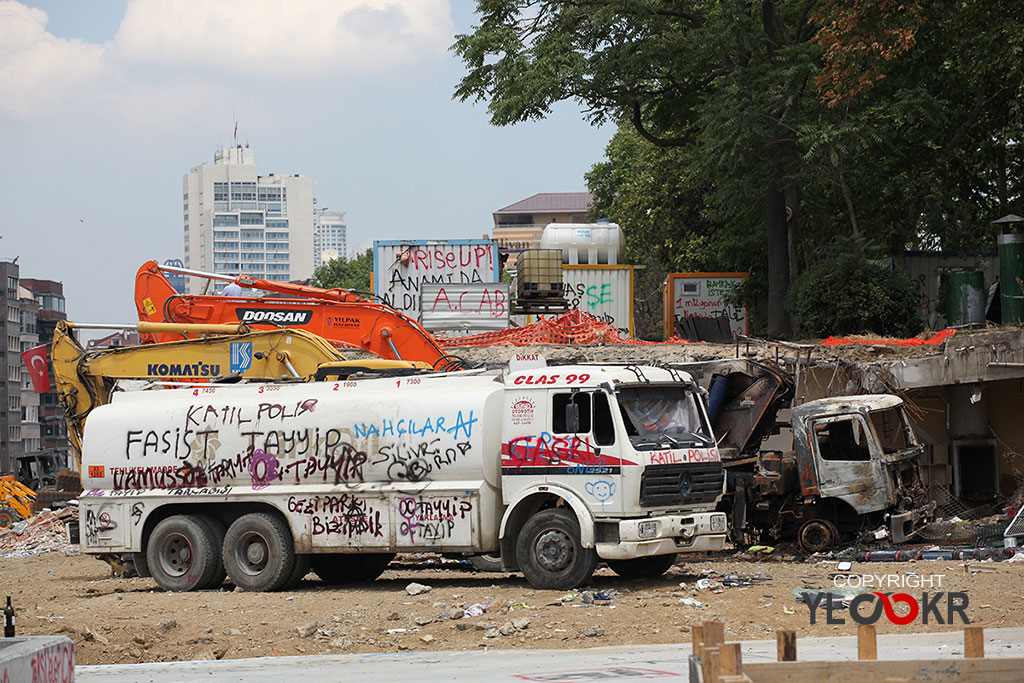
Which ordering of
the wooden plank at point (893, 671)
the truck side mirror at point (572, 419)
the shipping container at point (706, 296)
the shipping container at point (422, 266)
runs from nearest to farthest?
the wooden plank at point (893, 671), the truck side mirror at point (572, 419), the shipping container at point (422, 266), the shipping container at point (706, 296)

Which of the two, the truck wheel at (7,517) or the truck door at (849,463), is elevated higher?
the truck door at (849,463)

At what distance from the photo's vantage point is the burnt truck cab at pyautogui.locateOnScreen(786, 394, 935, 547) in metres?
17.8

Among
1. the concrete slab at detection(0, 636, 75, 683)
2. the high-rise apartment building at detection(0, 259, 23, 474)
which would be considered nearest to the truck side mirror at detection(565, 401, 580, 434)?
the concrete slab at detection(0, 636, 75, 683)

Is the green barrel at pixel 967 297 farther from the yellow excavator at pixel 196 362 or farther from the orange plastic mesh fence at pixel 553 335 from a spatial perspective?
the yellow excavator at pixel 196 362

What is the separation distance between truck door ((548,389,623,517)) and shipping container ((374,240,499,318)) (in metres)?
22.2

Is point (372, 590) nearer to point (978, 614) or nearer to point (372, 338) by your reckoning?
point (372, 338)

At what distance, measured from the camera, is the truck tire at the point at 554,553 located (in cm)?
1401

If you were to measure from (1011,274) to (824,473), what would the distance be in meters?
10.6

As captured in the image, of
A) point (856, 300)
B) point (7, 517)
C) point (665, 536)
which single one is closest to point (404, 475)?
point (665, 536)

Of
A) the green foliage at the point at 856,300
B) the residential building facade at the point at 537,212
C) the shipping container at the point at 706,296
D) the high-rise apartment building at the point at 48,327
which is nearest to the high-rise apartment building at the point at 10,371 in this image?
the high-rise apartment building at the point at 48,327

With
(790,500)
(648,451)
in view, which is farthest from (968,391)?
(648,451)

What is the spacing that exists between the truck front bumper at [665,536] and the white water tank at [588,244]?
25876 millimetres

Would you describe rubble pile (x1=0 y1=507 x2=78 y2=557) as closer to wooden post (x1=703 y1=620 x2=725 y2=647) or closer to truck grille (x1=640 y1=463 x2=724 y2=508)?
truck grille (x1=640 y1=463 x2=724 y2=508)

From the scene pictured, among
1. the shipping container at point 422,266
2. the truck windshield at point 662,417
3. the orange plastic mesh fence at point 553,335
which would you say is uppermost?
the shipping container at point 422,266
